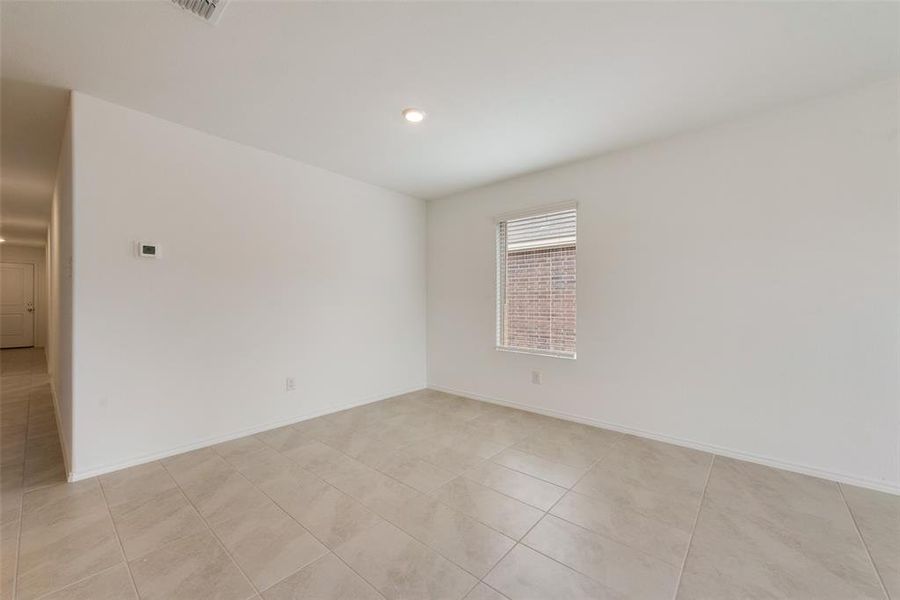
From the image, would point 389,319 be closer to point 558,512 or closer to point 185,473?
point 185,473

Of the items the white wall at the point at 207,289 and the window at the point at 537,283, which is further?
the window at the point at 537,283

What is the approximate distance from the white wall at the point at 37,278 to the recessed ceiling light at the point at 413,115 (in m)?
10.8

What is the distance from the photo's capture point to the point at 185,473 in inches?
96.6

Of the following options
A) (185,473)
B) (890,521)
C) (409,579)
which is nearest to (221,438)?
(185,473)

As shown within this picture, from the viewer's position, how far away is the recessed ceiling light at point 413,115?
2.57 m

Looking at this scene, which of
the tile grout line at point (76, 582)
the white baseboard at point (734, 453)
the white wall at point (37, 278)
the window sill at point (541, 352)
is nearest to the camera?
the tile grout line at point (76, 582)

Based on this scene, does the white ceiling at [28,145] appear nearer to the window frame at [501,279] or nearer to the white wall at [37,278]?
the window frame at [501,279]

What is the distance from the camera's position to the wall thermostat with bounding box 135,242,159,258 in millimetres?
2611

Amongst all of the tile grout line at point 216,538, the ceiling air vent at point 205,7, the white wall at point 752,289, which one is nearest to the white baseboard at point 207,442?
the tile grout line at point 216,538

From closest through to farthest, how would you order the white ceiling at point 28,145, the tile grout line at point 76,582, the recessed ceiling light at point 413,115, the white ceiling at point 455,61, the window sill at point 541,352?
the tile grout line at point 76,582 < the white ceiling at point 455,61 < the white ceiling at point 28,145 < the recessed ceiling light at point 413,115 < the window sill at point 541,352

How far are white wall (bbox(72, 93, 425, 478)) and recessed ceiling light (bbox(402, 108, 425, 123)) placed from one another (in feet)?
4.91

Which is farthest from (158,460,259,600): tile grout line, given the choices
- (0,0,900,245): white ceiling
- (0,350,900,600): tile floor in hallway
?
(0,0,900,245): white ceiling

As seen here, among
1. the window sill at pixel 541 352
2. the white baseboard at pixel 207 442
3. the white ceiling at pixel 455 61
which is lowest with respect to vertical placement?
the white baseboard at pixel 207 442

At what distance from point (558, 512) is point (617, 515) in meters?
0.32
